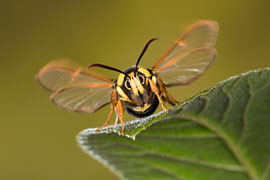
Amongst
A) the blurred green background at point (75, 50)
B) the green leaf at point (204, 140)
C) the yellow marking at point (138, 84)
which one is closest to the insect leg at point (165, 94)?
the yellow marking at point (138, 84)

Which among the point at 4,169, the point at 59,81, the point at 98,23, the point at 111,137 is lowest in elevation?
the point at 111,137

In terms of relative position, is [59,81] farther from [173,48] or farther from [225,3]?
[225,3]

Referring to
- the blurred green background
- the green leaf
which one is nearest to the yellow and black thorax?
the green leaf

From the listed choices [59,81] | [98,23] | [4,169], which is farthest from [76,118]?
[59,81]

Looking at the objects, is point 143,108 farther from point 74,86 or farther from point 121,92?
point 74,86

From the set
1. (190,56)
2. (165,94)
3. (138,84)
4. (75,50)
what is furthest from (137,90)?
(75,50)

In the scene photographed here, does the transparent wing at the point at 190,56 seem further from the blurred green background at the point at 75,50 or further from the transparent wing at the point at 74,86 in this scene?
the blurred green background at the point at 75,50

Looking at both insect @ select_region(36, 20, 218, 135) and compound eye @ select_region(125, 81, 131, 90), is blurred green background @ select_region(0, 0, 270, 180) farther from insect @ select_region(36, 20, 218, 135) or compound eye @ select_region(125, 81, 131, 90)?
compound eye @ select_region(125, 81, 131, 90)
